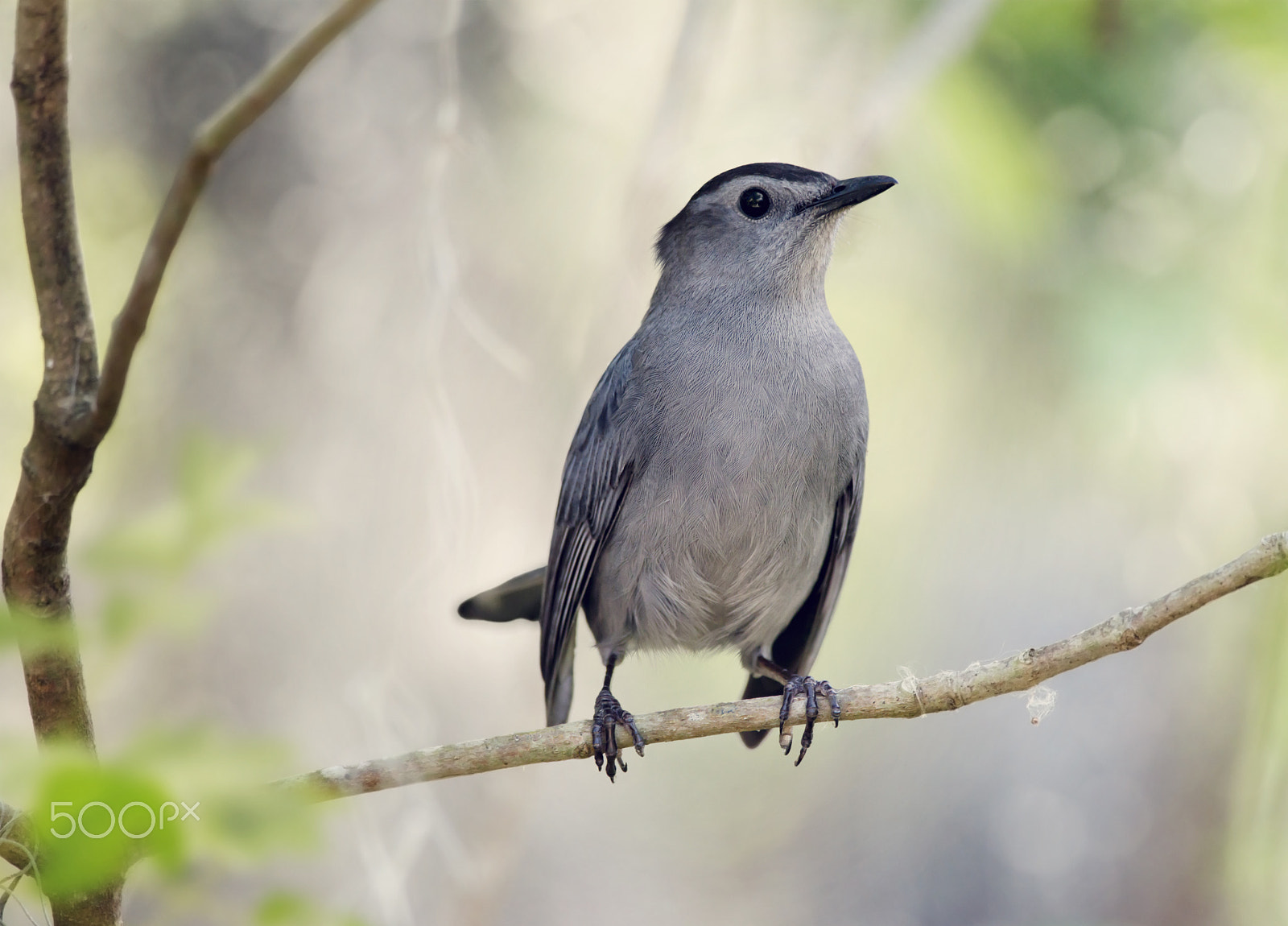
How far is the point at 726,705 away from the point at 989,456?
2.61 meters

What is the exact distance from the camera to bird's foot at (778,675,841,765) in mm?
2215

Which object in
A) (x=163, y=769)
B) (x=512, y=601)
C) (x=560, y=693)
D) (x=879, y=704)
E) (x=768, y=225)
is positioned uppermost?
(x=768, y=225)

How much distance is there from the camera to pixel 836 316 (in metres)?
4.19

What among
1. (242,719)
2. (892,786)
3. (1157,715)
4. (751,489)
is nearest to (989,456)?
(1157,715)

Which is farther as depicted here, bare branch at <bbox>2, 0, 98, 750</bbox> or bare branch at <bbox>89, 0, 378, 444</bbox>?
bare branch at <bbox>2, 0, 98, 750</bbox>

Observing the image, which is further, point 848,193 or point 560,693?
point 560,693

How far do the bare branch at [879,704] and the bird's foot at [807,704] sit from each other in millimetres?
45

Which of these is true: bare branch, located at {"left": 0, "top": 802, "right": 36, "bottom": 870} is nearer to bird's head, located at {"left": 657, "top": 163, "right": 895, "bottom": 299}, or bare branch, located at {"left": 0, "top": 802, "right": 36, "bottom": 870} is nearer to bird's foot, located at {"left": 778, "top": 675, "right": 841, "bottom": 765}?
bird's foot, located at {"left": 778, "top": 675, "right": 841, "bottom": 765}

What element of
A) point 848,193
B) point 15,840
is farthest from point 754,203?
point 15,840

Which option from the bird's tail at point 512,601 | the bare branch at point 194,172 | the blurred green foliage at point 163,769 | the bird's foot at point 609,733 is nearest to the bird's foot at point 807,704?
the bird's foot at point 609,733

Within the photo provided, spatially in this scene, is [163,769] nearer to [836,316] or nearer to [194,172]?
[194,172]

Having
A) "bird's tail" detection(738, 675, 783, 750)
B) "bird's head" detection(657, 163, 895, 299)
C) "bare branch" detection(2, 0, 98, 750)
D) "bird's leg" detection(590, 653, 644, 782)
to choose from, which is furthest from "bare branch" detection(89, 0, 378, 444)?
"bird's tail" detection(738, 675, 783, 750)

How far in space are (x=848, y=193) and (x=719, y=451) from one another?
0.72 meters

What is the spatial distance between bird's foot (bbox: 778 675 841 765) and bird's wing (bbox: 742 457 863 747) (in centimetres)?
23
